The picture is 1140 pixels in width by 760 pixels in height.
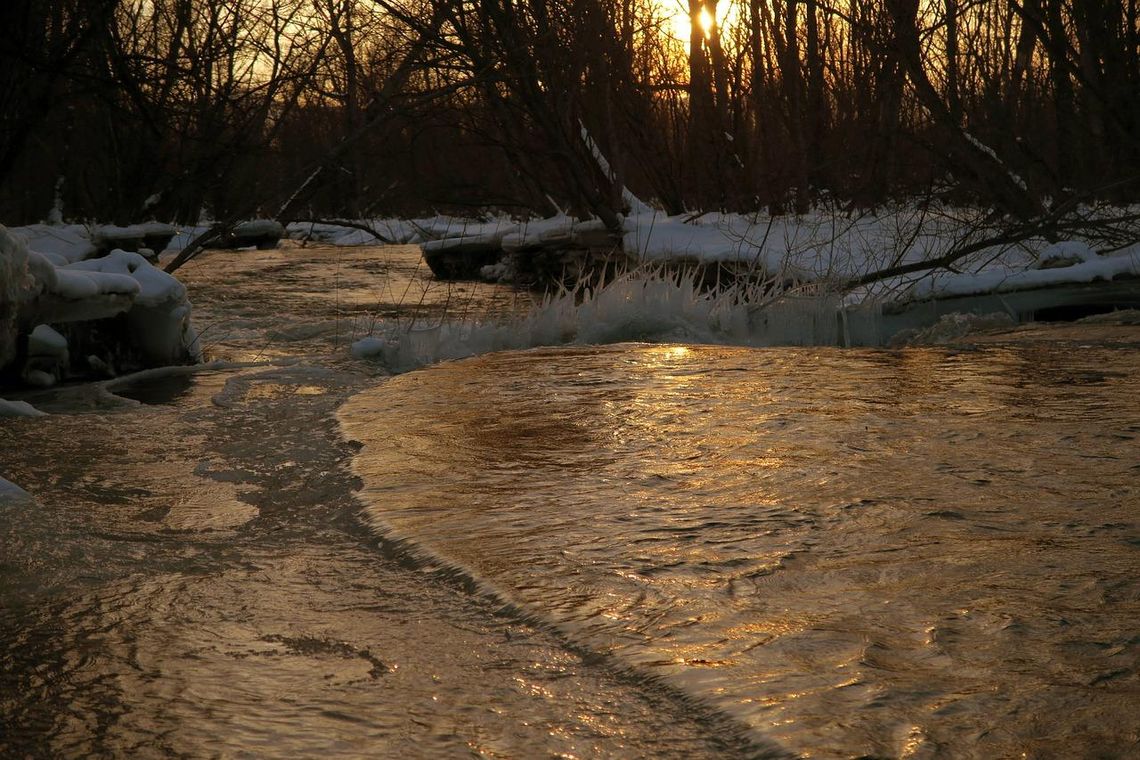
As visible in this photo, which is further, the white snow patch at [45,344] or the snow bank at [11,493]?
the white snow patch at [45,344]

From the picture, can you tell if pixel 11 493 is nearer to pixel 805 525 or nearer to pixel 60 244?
pixel 805 525

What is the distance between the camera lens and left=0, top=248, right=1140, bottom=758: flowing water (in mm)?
1783

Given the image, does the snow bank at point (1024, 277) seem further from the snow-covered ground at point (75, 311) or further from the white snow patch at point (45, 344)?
the white snow patch at point (45, 344)

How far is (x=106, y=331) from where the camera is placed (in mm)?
6895

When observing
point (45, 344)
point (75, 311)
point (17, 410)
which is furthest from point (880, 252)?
point (17, 410)

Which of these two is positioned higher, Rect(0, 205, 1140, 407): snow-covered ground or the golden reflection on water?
Rect(0, 205, 1140, 407): snow-covered ground

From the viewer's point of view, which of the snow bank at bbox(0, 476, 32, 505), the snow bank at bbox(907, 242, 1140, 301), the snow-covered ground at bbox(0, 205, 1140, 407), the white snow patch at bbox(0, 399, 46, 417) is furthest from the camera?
the snow bank at bbox(907, 242, 1140, 301)

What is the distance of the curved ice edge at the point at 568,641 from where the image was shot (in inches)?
67.7

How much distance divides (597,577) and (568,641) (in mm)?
298

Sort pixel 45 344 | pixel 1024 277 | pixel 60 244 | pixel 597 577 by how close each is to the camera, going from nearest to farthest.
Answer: pixel 597 577
pixel 45 344
pixel 1024 277
pixel 60 244

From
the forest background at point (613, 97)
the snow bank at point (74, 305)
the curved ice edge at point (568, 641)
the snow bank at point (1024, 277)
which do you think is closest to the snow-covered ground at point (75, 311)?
the snow bank at point (74, 305)

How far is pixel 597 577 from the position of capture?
2.40 m

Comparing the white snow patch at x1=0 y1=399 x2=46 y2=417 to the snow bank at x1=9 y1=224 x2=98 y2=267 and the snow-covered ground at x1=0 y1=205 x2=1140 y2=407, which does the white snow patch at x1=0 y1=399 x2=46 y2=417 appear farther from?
the snow bank at x1=9 y1=224 x2=98 y2=267

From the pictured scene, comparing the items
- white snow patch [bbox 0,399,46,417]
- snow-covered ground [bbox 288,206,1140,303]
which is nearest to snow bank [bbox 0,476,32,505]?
white snow patch [bbox 0,399,46,417]
